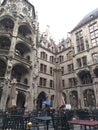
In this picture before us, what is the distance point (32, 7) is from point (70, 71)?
1730 centimetres

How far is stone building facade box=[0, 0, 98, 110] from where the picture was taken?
23.6 m

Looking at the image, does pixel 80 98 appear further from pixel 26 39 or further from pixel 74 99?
pixel 26 39

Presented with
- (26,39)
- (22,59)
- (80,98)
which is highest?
(26,39)

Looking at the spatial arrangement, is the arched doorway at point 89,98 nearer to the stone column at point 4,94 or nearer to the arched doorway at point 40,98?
the arched doorway at point 40,98

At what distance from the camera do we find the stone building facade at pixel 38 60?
23.6m

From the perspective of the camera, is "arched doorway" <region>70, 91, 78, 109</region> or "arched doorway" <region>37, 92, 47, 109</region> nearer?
"arched doorway" <region>70, 91, 78, 109</region>

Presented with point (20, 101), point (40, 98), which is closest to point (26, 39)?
point (20, 101)

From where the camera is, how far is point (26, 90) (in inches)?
934

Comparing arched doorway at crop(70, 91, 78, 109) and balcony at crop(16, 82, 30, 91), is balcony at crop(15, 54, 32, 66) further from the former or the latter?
arched doorway at crop(70, 91, 78, 109)

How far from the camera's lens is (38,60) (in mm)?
31797

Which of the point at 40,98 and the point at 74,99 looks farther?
the point at 40,98

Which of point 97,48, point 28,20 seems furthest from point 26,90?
point 97,48

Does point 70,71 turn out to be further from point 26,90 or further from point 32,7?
point 32,7

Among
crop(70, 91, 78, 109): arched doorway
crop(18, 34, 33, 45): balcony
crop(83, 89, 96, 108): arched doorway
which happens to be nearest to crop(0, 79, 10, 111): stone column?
crop(18, 34, 33, 45): balcony
